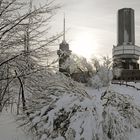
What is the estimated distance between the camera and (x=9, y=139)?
1150 cm

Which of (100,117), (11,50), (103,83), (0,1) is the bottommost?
(100,117)

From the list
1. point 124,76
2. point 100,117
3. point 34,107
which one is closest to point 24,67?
point 34,107

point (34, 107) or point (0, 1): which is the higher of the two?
point (0, 1)

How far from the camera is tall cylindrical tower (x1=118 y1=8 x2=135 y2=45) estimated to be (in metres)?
105

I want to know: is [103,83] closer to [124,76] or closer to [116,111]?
[116,111]

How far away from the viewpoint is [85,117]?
10492 millimetres

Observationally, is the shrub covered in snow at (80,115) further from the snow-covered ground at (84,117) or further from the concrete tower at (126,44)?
the concrete tower at (126,44)

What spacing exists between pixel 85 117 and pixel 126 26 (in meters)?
98.0

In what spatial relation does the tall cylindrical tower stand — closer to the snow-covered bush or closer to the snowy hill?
the snow-covered bush

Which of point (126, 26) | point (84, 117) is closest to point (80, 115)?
point (84, 117)

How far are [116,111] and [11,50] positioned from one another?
5.36 m

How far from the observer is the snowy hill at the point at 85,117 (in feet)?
33.7

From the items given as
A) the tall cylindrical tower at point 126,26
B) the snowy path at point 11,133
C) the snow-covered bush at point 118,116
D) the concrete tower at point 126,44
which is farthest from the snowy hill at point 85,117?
the tall cylindrical tower at point 126,26

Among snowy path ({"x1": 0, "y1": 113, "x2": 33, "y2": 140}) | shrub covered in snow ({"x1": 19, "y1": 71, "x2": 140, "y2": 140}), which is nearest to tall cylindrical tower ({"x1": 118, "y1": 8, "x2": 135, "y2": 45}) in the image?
snowy path ({"x1": 0, "y1": 113, "x2": 33, "y2": 140})
